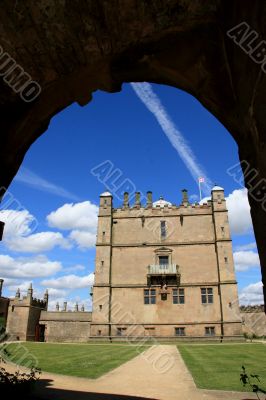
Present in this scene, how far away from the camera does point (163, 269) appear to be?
104 ft

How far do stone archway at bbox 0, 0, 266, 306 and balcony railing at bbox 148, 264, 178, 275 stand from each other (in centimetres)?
2864

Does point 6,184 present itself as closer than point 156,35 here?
No

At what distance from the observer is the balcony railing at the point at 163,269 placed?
103 feet

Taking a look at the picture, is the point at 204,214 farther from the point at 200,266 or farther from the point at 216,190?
the point at 200,266

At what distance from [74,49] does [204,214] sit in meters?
31.3

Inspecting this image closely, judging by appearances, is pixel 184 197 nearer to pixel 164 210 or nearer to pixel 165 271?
pixel 164 210

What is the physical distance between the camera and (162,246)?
33.0m

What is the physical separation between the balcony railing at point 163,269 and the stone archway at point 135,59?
2864 centimetres

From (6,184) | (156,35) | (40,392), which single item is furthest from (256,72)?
(40,392)

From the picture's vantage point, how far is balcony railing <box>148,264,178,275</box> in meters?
31.5

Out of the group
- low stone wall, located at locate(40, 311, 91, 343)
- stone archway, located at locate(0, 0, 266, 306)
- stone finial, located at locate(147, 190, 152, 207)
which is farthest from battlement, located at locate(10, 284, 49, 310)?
stone archway, located at locate(0, 0, 266, 306)

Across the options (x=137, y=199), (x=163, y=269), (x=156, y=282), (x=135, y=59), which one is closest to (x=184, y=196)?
(x=137, y=199)

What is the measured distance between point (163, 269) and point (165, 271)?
0.29 meters

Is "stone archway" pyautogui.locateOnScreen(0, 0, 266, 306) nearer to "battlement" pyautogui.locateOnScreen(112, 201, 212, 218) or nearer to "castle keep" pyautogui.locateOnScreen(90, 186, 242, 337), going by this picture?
"castle keep" pyautogui.locateOnScreen(90, 186, 242, 337)
